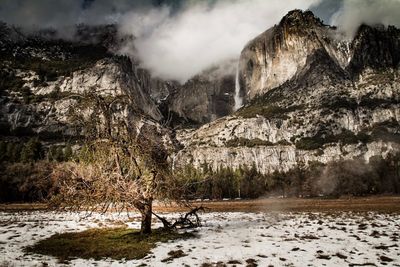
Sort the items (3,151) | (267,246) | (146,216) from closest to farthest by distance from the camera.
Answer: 1. (267,246)
2. (146,216)
3. (3,151)

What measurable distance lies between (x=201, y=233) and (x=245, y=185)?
130508mm

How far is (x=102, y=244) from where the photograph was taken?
19.2 metres

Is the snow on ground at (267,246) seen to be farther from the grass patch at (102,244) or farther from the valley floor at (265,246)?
the grass patch at (102,244)

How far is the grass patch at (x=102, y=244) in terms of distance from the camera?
16688mm

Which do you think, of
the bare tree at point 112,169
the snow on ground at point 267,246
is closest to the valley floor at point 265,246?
the snow on ground at point 267,246

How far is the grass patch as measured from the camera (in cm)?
1669

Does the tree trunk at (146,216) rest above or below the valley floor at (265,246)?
above

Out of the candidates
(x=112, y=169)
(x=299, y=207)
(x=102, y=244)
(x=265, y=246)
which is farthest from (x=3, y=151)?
(x=265, y=246)

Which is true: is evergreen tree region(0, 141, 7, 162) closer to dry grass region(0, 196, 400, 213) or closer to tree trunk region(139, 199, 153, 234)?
dry grass region(0, 196, 400, 213)

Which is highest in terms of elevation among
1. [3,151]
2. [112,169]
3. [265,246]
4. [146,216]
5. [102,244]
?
[3,151]

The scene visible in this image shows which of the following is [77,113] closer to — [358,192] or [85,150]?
[85,150]

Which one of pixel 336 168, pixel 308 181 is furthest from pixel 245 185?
pixel 336 168

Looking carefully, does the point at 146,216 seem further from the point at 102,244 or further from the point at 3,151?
the point at 3,151

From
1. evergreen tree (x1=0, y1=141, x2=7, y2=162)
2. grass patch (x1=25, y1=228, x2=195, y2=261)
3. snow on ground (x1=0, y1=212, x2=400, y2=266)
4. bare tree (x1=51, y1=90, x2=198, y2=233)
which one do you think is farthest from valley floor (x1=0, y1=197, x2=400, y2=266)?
evergreen tree (x1=0, y1=141, x2=7, y2=162)
